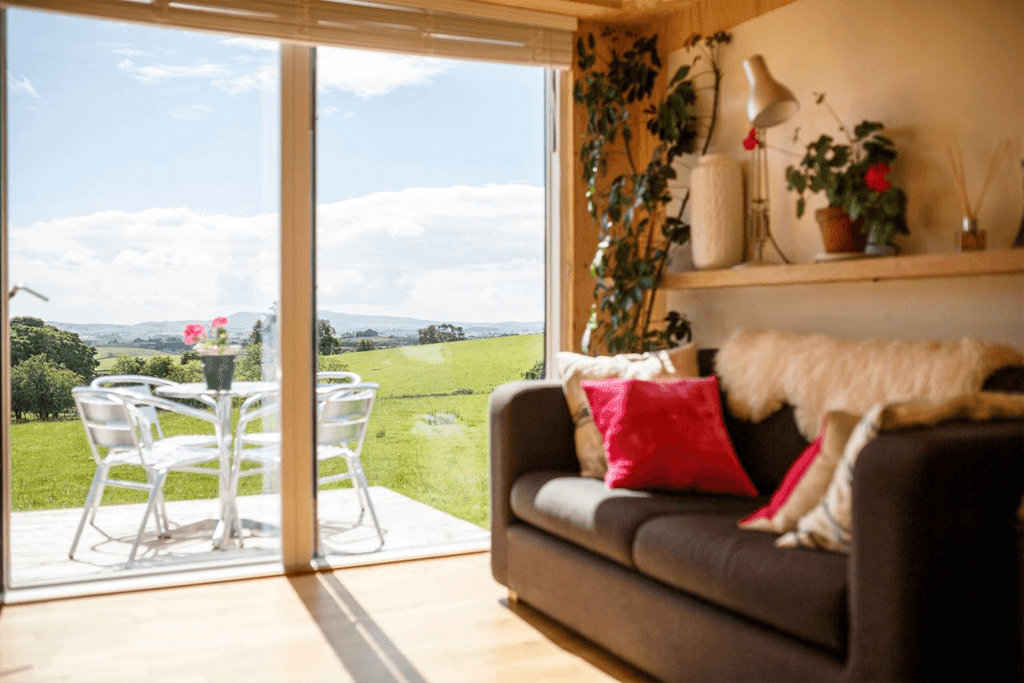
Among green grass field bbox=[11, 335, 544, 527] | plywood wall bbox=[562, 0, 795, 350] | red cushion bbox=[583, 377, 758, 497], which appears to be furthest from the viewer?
plywood wall bbox=[562, 0, 795, 350]

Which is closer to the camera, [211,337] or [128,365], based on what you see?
[128,365]

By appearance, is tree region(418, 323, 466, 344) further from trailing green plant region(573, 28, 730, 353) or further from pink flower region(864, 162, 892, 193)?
pink flower region(864, 162, 892, 193)

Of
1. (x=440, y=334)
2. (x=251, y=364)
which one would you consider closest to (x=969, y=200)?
(x=440, y=334)

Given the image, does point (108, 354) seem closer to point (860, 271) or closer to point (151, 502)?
point (151, 502)

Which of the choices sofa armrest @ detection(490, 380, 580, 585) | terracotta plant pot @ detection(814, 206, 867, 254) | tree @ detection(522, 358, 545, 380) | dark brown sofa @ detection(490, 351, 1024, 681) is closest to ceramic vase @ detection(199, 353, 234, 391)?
sofa armrest @ detection(490, 380, 580, 585)

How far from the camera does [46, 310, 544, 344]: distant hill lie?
11.4 feet

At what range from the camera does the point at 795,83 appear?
347 centimetres

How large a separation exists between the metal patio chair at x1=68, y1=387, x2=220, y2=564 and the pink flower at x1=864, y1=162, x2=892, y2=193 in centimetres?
259

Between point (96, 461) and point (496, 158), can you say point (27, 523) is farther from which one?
point (496, 158)

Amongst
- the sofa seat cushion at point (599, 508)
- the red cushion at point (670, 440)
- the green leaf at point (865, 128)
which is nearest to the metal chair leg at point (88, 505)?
the sofa seat cushion at point (599, 508)

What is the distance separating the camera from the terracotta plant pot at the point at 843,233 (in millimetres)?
3025

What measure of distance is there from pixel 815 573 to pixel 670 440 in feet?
3.11

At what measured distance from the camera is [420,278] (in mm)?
3973

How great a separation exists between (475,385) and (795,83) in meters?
1.81
